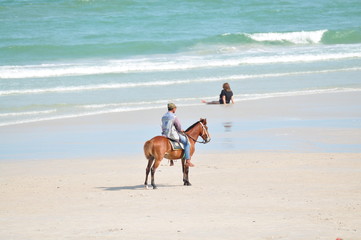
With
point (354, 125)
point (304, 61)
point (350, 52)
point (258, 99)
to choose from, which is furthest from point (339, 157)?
point (350, 52)

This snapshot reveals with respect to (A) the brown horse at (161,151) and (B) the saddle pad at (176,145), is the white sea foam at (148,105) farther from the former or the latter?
(B) the saddle pad at (176,145)

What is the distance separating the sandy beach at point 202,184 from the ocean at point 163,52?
13.3 feet

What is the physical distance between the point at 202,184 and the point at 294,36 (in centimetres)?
3373

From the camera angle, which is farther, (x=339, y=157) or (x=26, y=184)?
(x=339, y=157)

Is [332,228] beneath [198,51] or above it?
beneath

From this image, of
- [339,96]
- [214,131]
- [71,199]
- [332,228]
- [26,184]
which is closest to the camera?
[332,228]

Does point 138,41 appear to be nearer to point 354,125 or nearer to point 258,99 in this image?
point 258,99

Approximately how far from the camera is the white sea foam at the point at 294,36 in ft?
144

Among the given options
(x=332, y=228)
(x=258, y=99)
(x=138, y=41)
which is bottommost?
(x=332, y=228)

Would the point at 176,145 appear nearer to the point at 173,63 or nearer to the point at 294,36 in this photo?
the point at 173,63

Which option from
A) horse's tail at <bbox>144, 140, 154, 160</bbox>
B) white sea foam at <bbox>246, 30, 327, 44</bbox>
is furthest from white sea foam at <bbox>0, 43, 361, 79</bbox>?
horse's tail at <bbox>144, 140, 154, 160</bbox>

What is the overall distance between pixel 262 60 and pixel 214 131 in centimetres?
1703

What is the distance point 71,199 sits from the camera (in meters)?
11.7

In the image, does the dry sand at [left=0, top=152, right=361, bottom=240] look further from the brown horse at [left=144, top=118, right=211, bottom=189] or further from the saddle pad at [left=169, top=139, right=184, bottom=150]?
the saddle pad at [left=169, top=139, right=184, bottom=150]
